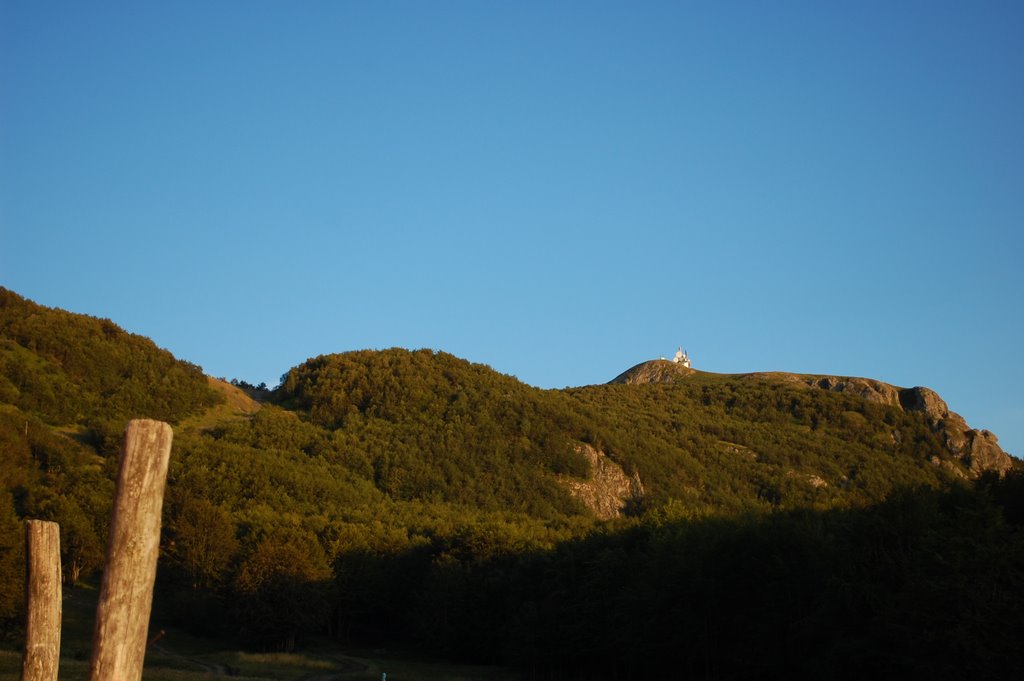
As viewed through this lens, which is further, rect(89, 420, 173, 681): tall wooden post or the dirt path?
the dirt path

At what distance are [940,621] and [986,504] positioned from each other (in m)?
6.30

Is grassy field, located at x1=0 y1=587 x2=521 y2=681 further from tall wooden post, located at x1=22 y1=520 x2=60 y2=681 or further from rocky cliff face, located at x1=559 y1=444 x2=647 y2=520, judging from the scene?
rocky cliff face, located at x1=559 y1=444 x2=647 y2=520

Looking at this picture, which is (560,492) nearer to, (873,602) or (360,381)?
(360,381)

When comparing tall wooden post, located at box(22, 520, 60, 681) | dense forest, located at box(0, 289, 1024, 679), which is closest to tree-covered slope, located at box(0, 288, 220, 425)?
dense forest, located at box(0, 289, 1024, 679)

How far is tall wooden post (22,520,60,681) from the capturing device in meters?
11.9

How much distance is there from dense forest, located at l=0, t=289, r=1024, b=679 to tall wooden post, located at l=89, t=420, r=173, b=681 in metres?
38.7

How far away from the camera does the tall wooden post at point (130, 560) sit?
899cm

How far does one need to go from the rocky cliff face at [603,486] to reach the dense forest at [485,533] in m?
1.49

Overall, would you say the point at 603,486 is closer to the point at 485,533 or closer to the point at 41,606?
the point at 485,533

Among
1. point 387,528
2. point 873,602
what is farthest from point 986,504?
point 387,528

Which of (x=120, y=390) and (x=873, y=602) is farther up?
(x=120, y=390)

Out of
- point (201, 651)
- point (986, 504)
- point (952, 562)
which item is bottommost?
point (201, 651)

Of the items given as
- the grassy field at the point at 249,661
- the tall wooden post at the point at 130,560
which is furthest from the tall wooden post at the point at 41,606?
the grassy field at the point at 249,661

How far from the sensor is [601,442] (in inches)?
7205
